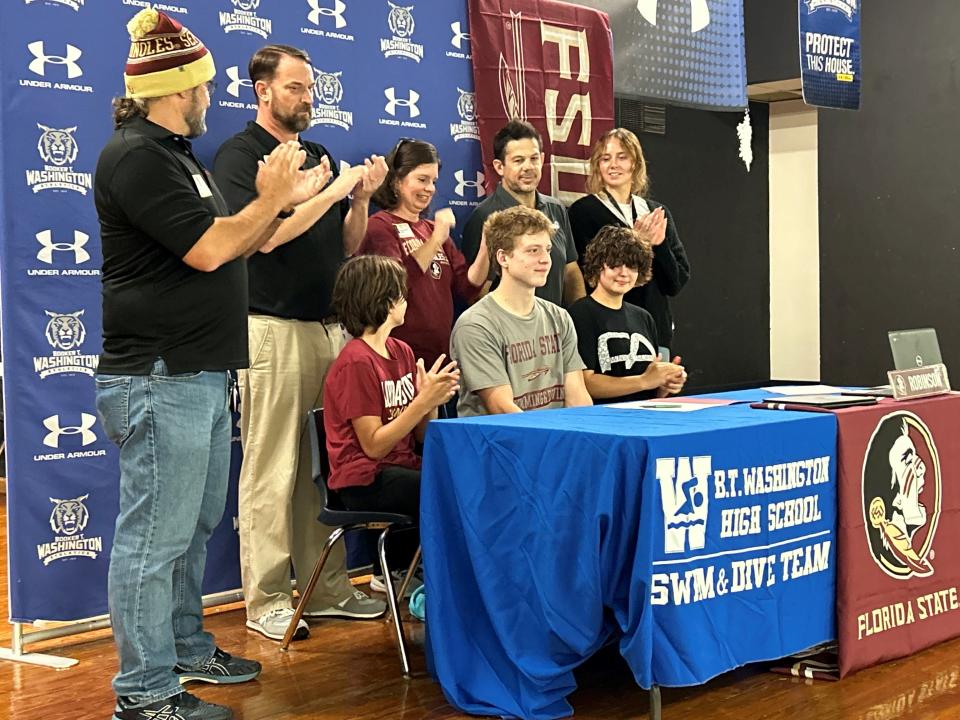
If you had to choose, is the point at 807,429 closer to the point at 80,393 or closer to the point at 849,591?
the point at 849,591

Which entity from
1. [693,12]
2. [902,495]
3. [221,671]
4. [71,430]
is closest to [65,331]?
[71,430]

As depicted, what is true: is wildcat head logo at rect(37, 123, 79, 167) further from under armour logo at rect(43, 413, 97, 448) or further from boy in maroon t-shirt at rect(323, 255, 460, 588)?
boy in maroon t-shirt at rect(323, 255, 460, 588)

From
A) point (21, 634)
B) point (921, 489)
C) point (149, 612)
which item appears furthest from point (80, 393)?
point (921, 489)

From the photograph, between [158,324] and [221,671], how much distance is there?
101 cm

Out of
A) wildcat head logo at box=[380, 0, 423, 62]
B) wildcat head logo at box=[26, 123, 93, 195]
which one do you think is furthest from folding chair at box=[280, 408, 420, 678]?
wildcat head logo at box=[380, 0, 423, 62]

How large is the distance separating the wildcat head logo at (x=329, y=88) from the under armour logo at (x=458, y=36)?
0.57 metres

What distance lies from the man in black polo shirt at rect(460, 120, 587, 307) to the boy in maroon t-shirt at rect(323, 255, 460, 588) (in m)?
0.79

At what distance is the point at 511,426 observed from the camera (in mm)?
2711

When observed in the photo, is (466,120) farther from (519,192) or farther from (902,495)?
(902,495)

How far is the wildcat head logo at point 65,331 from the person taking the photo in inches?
135

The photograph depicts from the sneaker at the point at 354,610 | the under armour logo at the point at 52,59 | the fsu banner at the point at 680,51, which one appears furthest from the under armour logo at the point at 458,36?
the sneaker at the point at 354,610

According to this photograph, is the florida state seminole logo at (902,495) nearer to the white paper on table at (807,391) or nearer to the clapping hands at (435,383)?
the white paper on table at (807,391)

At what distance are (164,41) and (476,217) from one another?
1766 millimetres

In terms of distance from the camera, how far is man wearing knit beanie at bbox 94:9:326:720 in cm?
253
